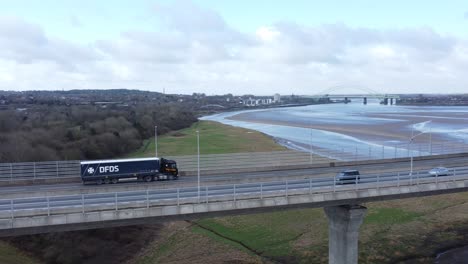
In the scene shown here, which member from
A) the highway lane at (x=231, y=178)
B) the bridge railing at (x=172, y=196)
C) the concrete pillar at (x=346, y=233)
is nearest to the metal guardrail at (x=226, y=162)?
the highway lane at (x=231, y=178)

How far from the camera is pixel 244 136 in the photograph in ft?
320

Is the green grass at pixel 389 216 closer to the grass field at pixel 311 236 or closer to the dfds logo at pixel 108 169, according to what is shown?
the grass field at pixel 311 236

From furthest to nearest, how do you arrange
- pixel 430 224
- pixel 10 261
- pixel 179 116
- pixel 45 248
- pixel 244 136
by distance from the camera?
1. pixel 179 116
2. pixel 244 136
3. pixel 430 224
4. pixel 45 248
5. pixel 10 261

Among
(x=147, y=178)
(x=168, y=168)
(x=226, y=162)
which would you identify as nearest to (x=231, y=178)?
(x=168, y=168)

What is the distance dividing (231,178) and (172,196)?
774 cm

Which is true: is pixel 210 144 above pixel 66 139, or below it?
below

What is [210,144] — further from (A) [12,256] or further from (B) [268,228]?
(A) [12,256]

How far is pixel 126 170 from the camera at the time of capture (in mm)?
35594

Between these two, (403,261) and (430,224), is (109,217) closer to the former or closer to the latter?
(403,261)

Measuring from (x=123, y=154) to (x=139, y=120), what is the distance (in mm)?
28974

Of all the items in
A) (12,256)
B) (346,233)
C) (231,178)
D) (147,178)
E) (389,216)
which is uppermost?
(231,178)

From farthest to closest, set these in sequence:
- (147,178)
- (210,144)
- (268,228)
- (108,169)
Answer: (210,144) → (268,228) → (147,178) → (108,169)

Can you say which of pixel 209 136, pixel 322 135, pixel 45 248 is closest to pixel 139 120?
pixel 209 136

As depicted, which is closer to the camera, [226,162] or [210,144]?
[226,162]
